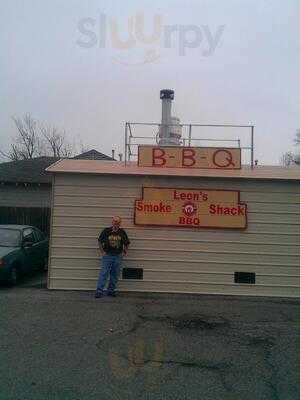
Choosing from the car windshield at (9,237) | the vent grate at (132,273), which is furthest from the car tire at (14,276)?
the vent grate at (132,273)

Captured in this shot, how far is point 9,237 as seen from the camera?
483 inches

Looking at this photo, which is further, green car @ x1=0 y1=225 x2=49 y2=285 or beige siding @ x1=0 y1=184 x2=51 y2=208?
beige siding @ x1=0 y1=184 x2=51 y2=208

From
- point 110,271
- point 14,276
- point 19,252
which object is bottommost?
point 14,276

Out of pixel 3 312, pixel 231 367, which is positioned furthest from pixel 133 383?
pixel 3 312

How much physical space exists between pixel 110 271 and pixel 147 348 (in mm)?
3791

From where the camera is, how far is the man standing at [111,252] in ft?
33.2

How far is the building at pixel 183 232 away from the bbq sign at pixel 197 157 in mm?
262

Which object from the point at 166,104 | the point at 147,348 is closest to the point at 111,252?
the point at 147,348

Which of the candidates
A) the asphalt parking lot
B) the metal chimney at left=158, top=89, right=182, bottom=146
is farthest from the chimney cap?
the asphalt parking lot

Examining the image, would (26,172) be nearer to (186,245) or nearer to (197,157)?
(197,157)

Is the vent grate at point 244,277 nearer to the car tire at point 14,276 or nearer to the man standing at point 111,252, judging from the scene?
the man standing at point 111,252

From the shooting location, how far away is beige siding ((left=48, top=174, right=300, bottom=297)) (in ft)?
35.4

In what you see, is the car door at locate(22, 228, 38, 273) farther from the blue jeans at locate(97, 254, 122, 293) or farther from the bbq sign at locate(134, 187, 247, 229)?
the bbq sign at locate(134, 187, 247, 229)

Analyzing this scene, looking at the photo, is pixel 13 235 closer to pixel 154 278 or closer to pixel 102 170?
pixel 102 170
